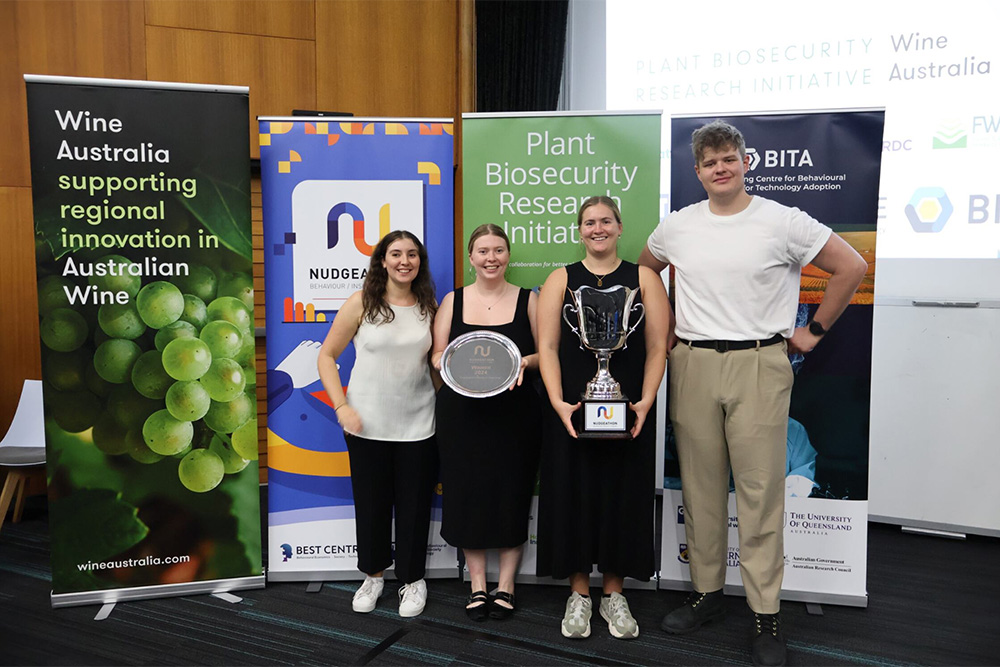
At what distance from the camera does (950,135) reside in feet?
11.1

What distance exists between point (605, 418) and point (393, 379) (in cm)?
83

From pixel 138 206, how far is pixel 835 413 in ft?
9.68

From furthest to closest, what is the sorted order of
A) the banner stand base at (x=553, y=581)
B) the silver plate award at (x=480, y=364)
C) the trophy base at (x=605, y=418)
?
the banner stand base at (x=553, y=581), the silver plate award at (x=480, y=364), the trophy base at (x=605, y=418)

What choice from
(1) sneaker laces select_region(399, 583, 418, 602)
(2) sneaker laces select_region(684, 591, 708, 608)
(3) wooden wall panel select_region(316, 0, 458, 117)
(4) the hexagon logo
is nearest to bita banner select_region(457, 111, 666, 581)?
(1) sneaker laces select_region(399, 583, 418, 602)

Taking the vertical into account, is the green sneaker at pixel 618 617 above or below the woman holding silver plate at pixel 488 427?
below

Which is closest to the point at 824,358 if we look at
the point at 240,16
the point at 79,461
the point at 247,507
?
the point at 247,507

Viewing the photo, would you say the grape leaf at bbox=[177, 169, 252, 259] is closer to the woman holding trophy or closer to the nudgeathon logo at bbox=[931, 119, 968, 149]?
the woman holding trophy

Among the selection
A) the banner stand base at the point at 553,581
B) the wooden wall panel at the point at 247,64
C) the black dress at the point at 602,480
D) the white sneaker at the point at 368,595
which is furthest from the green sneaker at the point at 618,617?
the wooden wall panel at the point at 247,64

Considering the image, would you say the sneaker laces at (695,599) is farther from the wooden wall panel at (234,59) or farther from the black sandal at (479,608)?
the wooden wall panel at (234,59)

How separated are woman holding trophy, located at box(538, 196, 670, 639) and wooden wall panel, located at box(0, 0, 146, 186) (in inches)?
127

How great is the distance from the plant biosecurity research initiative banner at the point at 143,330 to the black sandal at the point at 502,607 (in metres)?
1.12

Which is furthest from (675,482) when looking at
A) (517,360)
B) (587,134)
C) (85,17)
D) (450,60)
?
(85,17)

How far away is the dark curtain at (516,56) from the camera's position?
16.1 ft

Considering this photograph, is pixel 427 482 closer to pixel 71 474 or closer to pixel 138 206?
pixel 71 474
